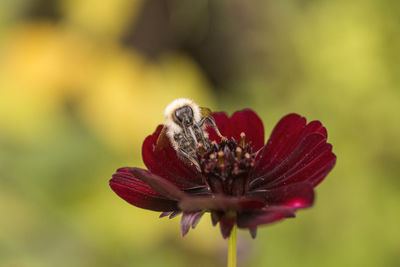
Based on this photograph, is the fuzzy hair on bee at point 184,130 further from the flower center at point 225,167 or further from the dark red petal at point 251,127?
the dark red petal at point 251,127

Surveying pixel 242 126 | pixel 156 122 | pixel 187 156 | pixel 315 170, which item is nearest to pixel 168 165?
pixel 187 156

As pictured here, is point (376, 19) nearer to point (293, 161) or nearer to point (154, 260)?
point (154, 260)

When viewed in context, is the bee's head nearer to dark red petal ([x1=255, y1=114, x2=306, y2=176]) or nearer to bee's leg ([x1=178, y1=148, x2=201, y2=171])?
bee's leg ([x1=178, y1=148, x2=201, y2=171])

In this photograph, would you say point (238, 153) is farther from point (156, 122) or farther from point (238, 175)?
point (156, 122)

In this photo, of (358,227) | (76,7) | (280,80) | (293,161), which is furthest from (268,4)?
(293,161)

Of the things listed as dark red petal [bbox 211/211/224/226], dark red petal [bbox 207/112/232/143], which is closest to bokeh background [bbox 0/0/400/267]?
dark red petal [bbox 207/112/232/143]

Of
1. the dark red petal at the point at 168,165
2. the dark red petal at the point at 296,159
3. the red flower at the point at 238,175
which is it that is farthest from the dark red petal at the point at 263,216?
the dark red petal at the point at 168,165
